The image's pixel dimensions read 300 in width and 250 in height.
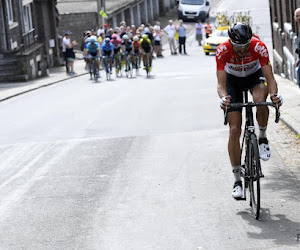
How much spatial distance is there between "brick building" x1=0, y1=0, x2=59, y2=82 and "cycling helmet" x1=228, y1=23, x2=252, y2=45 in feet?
98.8

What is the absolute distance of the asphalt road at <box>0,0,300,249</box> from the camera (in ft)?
28.2

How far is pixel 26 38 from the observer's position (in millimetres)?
45906

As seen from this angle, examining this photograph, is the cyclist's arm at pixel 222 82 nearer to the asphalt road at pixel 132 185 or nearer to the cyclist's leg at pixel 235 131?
the cyclist's leg at pixel 235 131

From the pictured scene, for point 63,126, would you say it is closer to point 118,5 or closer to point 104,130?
point 104,130

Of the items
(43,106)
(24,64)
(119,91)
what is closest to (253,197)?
(43,106)

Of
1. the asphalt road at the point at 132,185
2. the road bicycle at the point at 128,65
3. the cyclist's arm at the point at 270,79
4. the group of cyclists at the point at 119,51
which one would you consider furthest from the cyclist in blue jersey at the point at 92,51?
the cyclist's arm at the point at 270,79

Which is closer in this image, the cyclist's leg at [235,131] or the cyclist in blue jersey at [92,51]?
the cyclist's leg at [235,131]

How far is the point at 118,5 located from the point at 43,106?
41378 millimetres

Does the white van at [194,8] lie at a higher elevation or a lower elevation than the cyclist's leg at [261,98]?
lower

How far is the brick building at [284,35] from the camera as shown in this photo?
85.9 ft

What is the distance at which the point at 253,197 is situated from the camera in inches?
360

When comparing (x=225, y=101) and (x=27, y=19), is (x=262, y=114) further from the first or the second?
(x=27, y=19)

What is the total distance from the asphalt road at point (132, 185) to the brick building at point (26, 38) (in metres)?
17.2

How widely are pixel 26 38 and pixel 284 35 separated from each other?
19.6 metres
